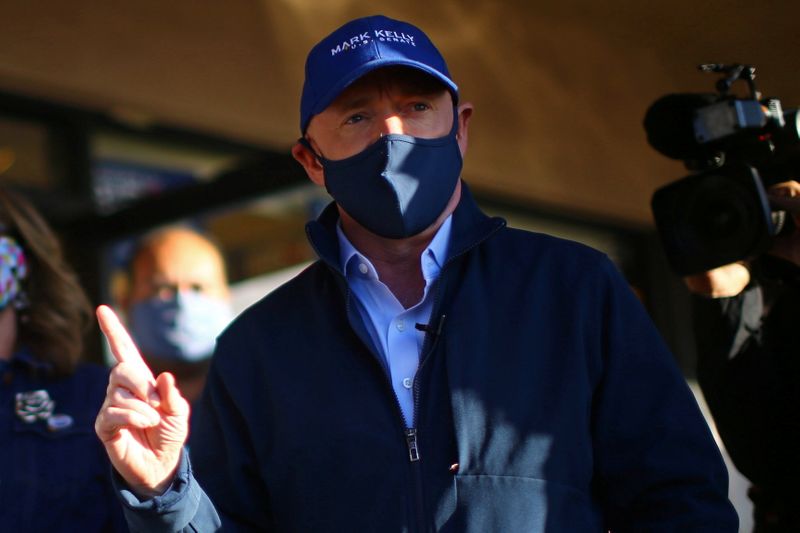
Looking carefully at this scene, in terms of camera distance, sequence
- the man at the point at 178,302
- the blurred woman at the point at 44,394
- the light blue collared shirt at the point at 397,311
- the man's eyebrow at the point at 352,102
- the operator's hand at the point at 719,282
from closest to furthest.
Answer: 1. the light blue collared shirt at the point at 397,311
2. the man's eyebrow at the point at 352,102
3. the blurred woman at the point at 44,394
4. the operator's hand at the point at 719,282
5. the man at the point at 178,302

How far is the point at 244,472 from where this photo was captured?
2244 mm

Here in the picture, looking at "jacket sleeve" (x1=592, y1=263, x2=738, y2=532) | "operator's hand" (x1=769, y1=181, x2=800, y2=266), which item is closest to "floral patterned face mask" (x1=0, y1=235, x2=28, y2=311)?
"jacket sleeve" (x1=592, y1=263, x2=738, y2=532)

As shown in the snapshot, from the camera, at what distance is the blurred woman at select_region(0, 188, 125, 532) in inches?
99.6

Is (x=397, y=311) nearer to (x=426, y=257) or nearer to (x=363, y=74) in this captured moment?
(x=426, y=257)

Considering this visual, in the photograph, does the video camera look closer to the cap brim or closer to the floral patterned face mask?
the cap brim

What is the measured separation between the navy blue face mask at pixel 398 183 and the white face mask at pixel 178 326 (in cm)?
220

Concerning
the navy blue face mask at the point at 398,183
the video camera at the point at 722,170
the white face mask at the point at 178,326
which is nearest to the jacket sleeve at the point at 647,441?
the navy blue face mask at the point at 398,183

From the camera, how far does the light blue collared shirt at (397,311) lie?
7.14ft

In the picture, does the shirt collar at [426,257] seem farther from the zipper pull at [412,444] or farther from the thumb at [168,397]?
the thumb at [168,397]

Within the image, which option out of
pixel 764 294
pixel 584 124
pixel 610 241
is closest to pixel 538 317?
pixel 764 294

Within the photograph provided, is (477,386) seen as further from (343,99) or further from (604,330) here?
(343,99)

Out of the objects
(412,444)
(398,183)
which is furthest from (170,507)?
(398,183)

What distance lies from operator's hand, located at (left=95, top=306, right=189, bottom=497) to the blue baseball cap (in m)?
0.60

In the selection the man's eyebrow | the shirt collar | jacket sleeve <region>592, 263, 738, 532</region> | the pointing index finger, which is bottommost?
jacket sleeve <region>592, 263, 738, 532</region>
